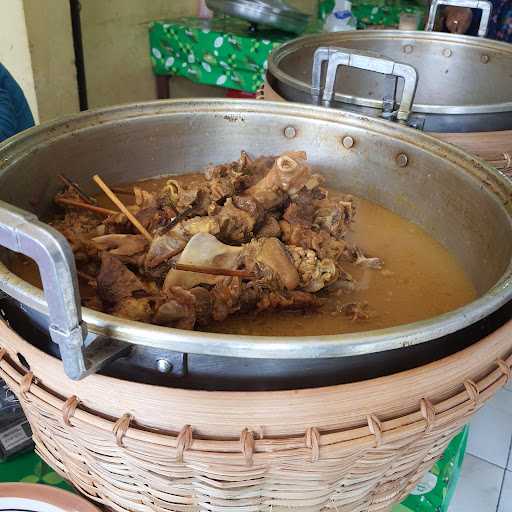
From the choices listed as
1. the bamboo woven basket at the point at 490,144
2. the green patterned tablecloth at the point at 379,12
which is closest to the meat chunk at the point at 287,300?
the bamboo woven basket at the point at 490,144

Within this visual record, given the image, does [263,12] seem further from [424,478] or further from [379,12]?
[424,478]

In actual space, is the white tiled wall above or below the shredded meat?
below

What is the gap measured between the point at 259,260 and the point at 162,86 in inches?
123

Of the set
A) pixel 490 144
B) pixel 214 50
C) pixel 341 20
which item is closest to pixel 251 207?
pixel 490 144

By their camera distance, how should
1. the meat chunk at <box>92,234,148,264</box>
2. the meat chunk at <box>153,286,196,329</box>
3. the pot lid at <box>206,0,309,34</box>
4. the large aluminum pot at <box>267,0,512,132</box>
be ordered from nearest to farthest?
the meat chunk at <box>153,286,196,329</box>
the meat chunk at <box>92,234,148,264</box>
the large aluminum pot at <box>267,0,512,132</box>
the pot lid at <box>206,0,309,34</box>

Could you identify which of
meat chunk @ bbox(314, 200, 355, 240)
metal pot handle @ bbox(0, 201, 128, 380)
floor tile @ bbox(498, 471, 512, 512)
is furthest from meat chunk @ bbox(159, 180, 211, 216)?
floor tile @ bbox(498, 471, 512, 512)

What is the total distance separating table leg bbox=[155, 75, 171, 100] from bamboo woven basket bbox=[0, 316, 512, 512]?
3.36 metres

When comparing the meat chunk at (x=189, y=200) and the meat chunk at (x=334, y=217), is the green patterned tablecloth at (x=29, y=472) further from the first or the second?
the meat chunk at (x=334, y=217)

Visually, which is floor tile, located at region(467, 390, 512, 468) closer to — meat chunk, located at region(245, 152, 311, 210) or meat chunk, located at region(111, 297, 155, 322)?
meat chunk, located at region(245, 152, 311, 210)

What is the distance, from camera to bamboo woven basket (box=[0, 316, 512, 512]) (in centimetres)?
61

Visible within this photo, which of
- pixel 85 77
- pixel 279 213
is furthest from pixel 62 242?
pixel 85 77

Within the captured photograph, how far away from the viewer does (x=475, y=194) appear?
3.69ft

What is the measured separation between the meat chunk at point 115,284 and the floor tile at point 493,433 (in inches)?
69.0

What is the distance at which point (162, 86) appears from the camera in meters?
3.79
